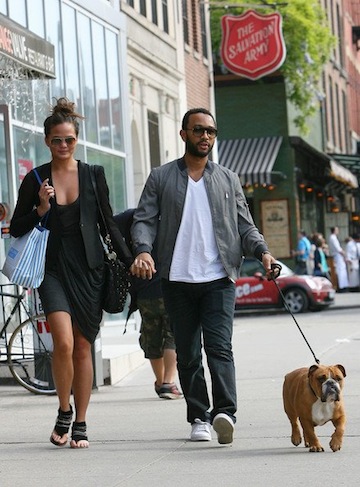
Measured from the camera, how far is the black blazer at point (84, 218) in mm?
8281

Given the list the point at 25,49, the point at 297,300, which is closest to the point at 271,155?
the point at 297,300

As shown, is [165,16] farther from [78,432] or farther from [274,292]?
[78,432]

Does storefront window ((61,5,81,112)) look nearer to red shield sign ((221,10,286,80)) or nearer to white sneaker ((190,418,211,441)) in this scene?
white sneaker ((190,418,211,441))

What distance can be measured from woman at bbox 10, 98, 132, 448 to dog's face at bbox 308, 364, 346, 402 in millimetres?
1444

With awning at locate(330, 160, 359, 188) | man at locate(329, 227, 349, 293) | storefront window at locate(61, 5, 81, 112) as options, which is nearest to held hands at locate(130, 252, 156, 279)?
storefront window at locate(61, 5, 81, 112)

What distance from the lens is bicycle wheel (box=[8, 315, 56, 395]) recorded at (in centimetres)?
1201

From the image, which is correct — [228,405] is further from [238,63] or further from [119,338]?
[238,63]

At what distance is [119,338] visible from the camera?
61.4ft

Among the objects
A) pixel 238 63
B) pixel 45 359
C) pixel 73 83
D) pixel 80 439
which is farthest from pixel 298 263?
pixel 80 439

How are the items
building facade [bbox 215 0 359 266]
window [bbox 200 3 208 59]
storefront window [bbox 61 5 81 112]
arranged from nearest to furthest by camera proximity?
storefront window [bbox 61 5 81 112] → window [bbox 200 3 208 59] → building facade [bbox 215 0 359 266]

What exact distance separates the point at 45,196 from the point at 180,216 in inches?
31.6

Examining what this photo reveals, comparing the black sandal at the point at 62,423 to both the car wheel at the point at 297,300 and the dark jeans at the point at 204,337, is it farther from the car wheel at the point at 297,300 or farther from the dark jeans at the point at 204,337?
the car wheel at the point at 297,300

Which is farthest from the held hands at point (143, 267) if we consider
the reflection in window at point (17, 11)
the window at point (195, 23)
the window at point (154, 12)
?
the window at point (195, 23)

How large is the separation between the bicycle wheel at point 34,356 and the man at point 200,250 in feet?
12.2
